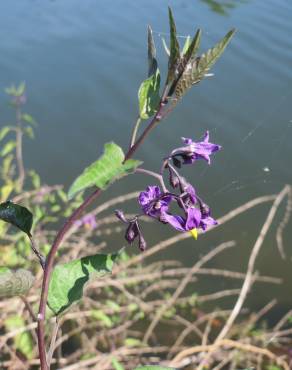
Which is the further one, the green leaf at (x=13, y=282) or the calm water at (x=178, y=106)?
the calm water at (x=178, y=106)

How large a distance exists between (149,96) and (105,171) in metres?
0.16

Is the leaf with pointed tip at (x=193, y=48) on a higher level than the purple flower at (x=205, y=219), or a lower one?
higher

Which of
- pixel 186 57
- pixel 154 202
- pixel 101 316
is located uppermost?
pixel 186 57

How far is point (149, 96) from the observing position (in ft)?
2.86

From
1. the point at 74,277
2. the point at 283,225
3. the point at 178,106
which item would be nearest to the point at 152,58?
the point at 74,277

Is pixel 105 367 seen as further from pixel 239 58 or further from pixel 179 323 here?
pixel 239 58

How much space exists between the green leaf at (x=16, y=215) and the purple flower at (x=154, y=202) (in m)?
0.20

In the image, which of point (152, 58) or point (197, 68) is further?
point (152, 58)

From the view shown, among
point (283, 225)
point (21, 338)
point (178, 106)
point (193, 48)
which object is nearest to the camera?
point (193, 48)

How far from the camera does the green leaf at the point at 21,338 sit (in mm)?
2967

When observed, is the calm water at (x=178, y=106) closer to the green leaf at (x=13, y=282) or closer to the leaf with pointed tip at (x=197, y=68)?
the green leaf at (x=13, y=282)

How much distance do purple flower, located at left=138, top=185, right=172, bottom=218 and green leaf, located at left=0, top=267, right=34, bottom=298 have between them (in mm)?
238

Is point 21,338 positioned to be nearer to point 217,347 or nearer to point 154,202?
point 217,347

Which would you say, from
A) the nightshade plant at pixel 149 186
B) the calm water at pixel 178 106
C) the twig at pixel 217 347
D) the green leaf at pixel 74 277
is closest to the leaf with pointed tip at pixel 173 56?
the nightshade plant at pixel 149 186
